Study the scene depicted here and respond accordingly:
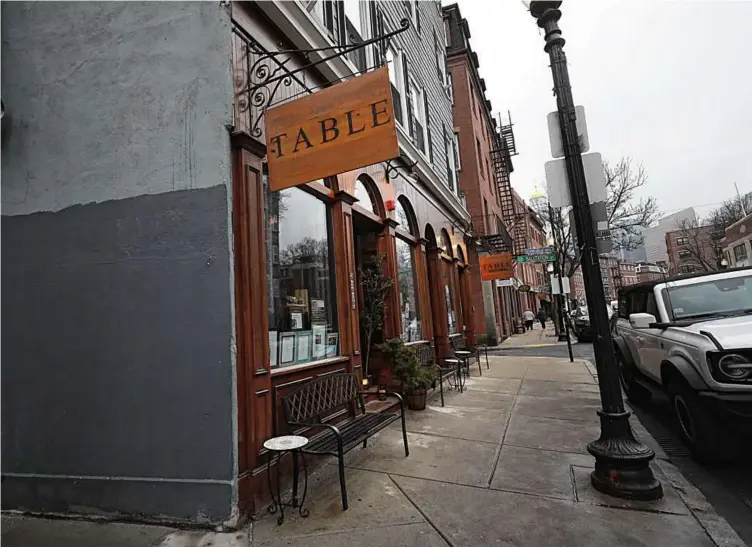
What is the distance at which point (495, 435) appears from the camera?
5.82 meters

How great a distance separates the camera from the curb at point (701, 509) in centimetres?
311

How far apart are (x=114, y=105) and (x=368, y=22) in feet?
20.0

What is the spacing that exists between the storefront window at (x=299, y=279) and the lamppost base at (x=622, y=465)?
131 inches

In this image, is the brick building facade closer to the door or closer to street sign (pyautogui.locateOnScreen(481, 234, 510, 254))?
street sign (pyautogui.locateOnScreen(481, 234, 510, 254))

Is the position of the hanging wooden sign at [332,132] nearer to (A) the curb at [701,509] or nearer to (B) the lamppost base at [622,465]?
(B) the lamppost base at [622,465]

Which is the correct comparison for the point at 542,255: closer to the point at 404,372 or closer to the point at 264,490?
the point at 404,372

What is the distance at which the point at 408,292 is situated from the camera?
30.8 feet

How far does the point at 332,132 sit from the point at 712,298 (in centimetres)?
549

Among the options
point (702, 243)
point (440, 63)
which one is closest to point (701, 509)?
point (440, 63)

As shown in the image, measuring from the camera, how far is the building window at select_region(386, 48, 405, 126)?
32.4 feet

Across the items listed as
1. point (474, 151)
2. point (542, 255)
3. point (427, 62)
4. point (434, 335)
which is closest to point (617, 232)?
point (474, 151)

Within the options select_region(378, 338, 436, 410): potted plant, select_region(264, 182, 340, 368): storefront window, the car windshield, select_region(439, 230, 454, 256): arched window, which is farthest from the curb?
select_region(439, 230, 454, 256): arched window

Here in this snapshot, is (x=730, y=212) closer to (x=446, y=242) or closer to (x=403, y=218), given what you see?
(x=446, y=242)

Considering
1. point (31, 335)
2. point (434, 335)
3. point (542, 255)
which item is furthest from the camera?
point (542, 255)
